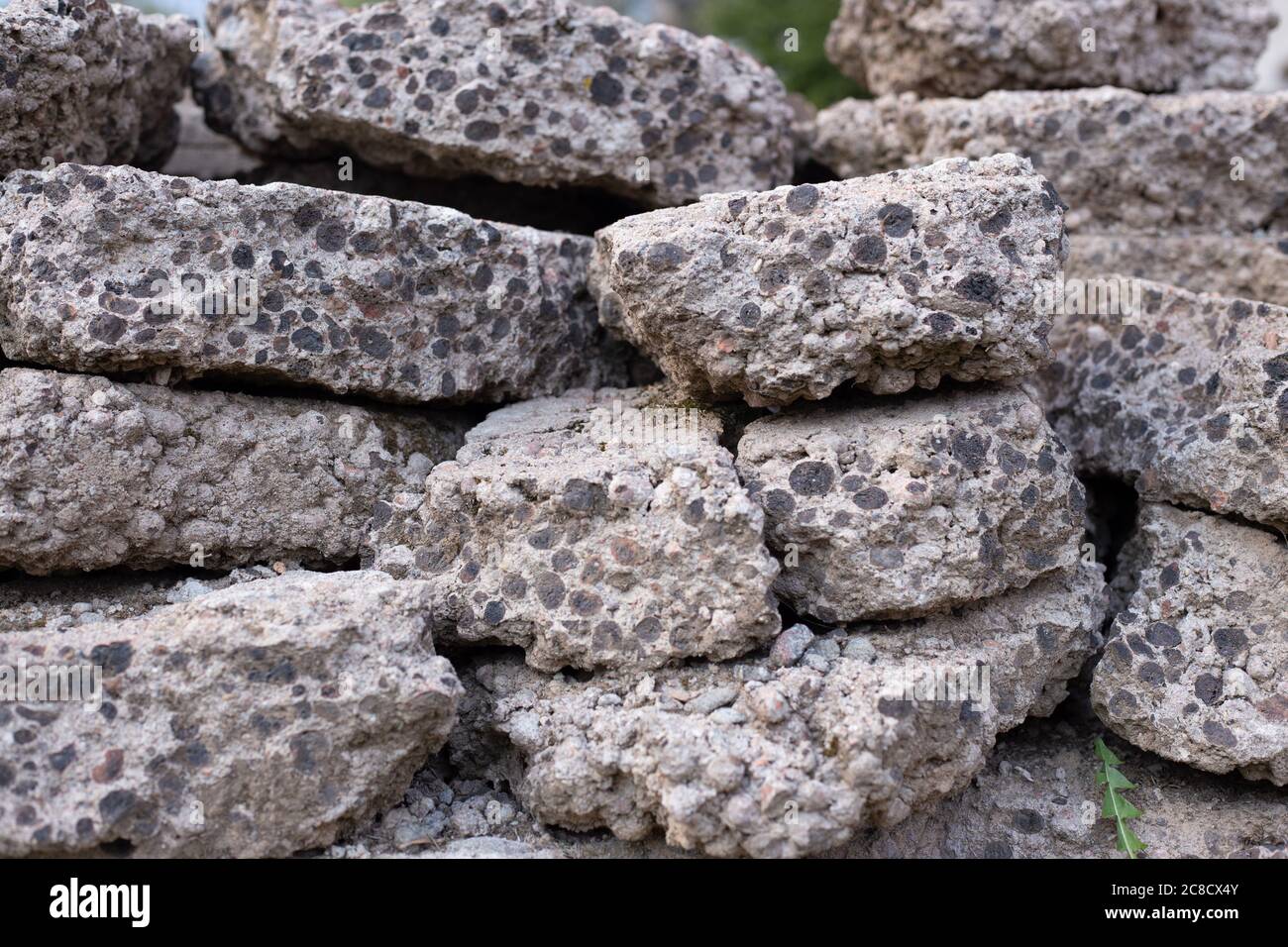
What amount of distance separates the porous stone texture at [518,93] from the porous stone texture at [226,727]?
1673mm

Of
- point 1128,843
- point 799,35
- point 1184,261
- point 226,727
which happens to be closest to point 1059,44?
point 1184,261

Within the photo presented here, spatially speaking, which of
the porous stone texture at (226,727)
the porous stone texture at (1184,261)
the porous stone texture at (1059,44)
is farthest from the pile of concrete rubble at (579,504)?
the porous stone texture at (1059,44)

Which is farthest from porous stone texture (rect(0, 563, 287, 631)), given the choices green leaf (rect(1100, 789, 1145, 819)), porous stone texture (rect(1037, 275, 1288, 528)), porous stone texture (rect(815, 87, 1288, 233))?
porous stone texture (rect(815, 87, 1288, 233))

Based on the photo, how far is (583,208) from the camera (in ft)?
14.4

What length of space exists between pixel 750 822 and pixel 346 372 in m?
1.62

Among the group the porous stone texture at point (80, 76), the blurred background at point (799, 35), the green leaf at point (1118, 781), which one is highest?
the blurred background at point (799, 35)

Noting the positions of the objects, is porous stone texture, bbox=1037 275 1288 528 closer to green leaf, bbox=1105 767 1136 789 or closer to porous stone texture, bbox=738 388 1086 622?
porous stone texture, bbox=738 388 1086 622

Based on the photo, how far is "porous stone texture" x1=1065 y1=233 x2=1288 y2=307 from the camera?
4.25 meters

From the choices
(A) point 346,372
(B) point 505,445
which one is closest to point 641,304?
(B) point 505,445

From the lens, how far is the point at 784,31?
11055mm

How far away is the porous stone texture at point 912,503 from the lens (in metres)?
3.11

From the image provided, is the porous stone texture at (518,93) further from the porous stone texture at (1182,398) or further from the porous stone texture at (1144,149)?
the porous stone texture at (1182,398)

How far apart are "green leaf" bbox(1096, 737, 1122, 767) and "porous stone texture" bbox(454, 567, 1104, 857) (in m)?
0.27

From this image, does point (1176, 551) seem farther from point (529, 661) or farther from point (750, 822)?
point (529, 661)
